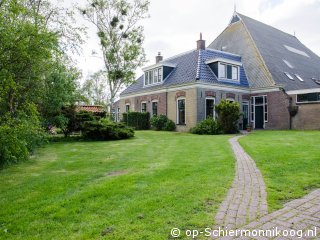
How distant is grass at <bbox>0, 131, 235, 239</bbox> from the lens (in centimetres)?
350

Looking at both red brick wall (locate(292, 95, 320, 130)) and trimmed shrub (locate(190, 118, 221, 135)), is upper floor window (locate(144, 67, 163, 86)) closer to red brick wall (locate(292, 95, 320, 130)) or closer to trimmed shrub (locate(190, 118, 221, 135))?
trimmed shrub (locate(190, 118, 221, 135))

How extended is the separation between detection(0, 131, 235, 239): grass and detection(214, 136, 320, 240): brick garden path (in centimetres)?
21

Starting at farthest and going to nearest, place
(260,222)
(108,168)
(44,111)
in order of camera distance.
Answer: (44,111) < (108,168) < (260,222)

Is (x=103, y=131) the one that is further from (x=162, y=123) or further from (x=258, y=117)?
(x=258, y=117)

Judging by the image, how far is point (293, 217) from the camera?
12.1 ft

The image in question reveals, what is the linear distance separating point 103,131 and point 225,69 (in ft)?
37.8

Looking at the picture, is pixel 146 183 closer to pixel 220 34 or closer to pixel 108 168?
pixel 108 168

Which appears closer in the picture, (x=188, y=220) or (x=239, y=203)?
(x=188, y=220)

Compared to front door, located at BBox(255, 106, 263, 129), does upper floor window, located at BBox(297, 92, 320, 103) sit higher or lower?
higher

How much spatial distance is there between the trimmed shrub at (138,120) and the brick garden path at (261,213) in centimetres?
1941

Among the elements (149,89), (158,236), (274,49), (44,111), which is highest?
(274,49)

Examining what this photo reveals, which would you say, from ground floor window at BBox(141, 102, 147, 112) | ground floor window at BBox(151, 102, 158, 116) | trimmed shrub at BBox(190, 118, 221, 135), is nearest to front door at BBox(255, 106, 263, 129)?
trimmed shrub at BBox(190, 118, 221, 135)

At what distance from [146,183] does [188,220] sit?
195 centimetres

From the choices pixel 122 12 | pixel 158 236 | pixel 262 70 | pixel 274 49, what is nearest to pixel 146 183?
pixel 158 236
